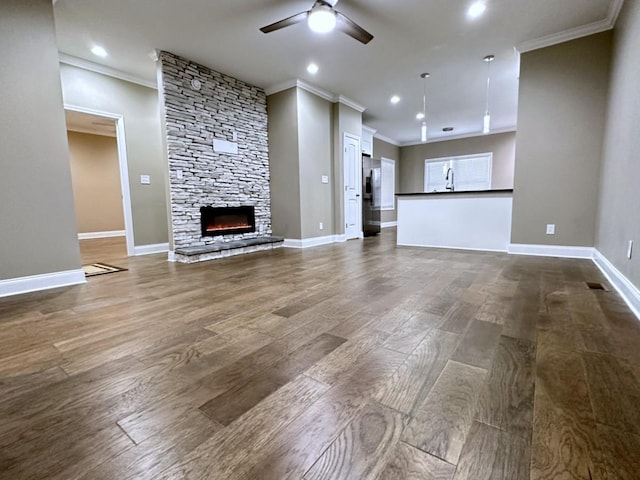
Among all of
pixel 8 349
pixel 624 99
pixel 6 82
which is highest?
pixel 6 82

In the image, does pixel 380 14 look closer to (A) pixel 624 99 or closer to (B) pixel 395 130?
(A) pixel 624 99

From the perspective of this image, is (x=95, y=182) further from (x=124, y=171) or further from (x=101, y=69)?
(x=101, y=69)

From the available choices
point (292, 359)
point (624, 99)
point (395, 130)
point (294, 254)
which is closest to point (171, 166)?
point (294, 254)

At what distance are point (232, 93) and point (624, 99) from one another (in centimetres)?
480

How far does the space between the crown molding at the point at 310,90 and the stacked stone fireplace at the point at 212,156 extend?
28cm

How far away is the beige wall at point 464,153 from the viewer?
27.3 ft

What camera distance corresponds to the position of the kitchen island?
4.27m

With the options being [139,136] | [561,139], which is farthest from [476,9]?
[139,136]

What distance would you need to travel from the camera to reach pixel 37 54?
266cm

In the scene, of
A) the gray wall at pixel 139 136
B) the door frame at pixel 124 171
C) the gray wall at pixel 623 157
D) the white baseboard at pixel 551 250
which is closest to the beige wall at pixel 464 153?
the white baseboard at pixel 551 250

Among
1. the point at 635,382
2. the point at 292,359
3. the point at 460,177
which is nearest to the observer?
the point at 635,382

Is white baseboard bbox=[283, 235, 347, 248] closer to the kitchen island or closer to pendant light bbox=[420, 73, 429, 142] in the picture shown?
the kitchen island

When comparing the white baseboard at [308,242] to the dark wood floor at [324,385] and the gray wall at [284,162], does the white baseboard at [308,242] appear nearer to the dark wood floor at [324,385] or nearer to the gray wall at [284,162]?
the gray wall at [284,162]

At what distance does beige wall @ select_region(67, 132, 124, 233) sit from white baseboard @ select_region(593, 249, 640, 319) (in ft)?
29.0
